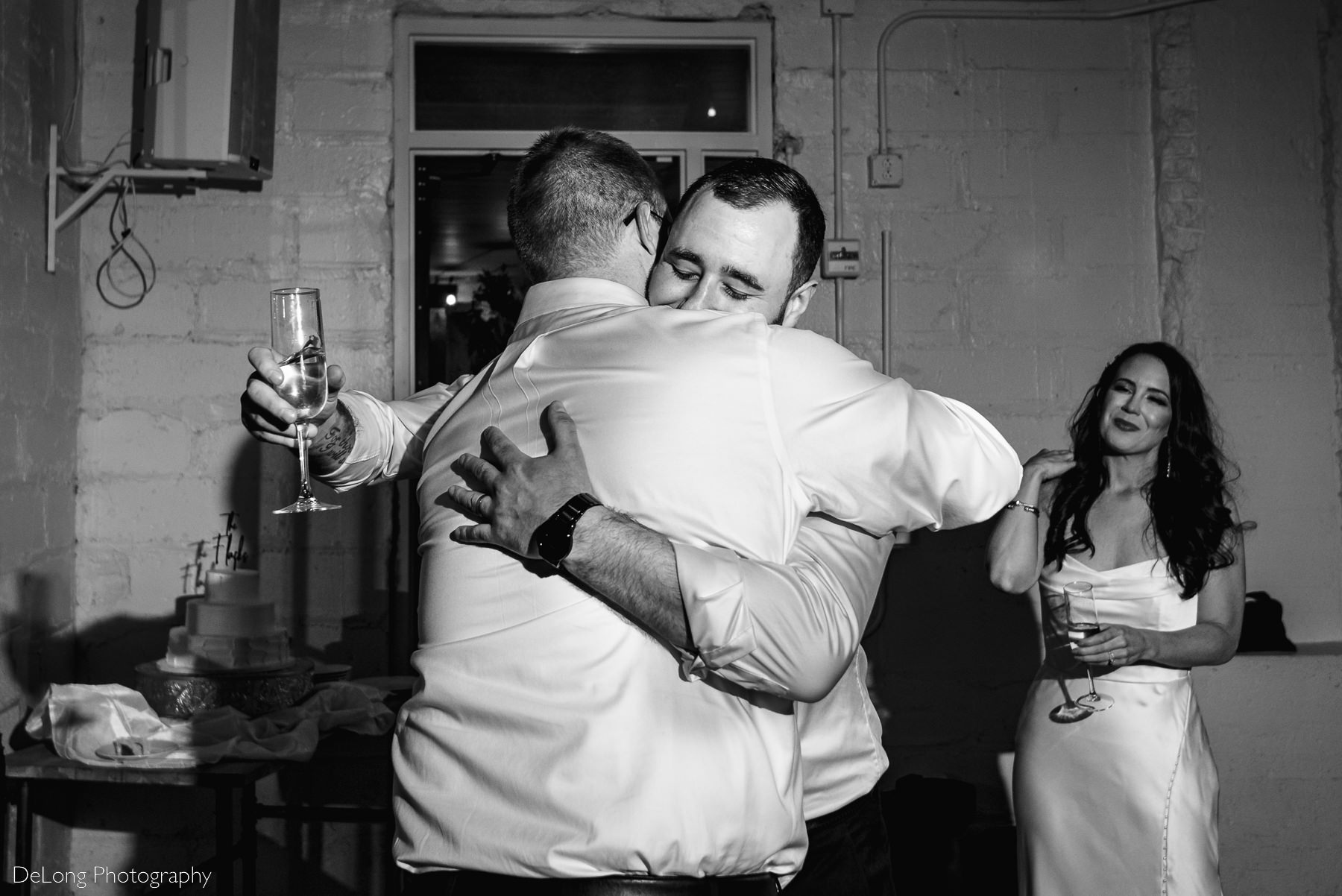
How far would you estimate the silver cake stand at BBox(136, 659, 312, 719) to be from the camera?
2.64m

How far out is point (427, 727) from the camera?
1217 mm

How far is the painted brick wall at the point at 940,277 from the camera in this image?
351cm

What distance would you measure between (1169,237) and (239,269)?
2.88m

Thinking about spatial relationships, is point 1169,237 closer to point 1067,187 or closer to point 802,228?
point 1067,187

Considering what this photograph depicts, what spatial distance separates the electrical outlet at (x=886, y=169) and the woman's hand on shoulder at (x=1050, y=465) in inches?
43.8

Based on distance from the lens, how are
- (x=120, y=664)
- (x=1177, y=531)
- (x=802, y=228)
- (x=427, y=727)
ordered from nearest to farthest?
(x=427, y=727), (x=802, y=228), (x=1177, y=531), (x=120, y=664)

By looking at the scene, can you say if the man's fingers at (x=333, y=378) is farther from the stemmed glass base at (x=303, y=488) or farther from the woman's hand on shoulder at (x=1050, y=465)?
the woman's hand on shoulder at (x=1050, y=465)

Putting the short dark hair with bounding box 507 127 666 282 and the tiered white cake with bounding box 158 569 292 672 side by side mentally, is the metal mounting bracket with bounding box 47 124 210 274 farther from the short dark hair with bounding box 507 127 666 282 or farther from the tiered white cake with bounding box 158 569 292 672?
the short dark hair with bounding box 507 127 666 282

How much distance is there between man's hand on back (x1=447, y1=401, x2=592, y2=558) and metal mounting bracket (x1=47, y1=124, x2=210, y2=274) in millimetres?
2514

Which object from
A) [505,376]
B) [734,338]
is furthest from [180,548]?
[734,338]

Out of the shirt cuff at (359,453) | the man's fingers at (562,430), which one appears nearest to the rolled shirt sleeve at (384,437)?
the shirt cuff at (359,453)

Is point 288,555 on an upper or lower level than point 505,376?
lower

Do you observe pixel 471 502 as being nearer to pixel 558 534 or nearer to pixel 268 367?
pixel 558 534

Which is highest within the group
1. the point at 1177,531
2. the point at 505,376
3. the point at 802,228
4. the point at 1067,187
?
the point at 1067,187
